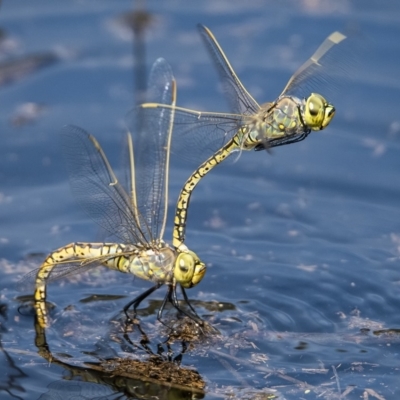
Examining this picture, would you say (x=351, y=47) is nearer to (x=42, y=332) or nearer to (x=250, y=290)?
(x=250, y=290)

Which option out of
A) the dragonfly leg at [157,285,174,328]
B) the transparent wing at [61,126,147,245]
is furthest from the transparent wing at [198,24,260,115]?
the dragonfly leg at [157,285,174,328]

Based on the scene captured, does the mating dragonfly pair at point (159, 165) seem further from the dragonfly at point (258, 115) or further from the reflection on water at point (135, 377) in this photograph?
the reflection on water at point (135, 377)

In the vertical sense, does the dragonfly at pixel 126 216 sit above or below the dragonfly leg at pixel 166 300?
above

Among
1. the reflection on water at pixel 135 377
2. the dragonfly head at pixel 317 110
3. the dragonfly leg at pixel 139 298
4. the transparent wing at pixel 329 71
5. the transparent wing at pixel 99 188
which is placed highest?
Result: the transparent wing at pixel 329 71

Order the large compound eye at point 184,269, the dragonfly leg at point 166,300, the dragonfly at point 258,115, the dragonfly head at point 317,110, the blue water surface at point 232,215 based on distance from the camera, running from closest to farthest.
Answer: 1. the dragonfly head at point 317,110
2. the dragonfly at point 258,115
3. the blue water surface at point 232,215
4. the large compound eye at point 184,269
5. the dragonfly leg at point 166,300

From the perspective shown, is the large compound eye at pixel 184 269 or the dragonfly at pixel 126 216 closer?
the large compound eye at pixel 184 269

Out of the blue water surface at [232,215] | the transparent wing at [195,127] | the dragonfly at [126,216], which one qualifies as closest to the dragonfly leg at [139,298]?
the dragonfly at [126,216]

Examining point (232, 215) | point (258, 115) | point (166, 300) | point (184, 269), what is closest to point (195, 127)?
point (258, 115)

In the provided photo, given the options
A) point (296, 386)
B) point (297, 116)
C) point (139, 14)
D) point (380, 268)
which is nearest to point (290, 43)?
point (139, 14)
